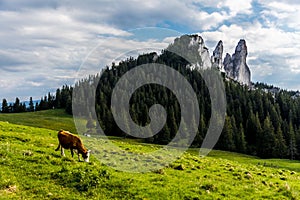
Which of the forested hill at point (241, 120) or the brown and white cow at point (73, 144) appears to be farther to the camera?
the forested hill at point (241, 120)

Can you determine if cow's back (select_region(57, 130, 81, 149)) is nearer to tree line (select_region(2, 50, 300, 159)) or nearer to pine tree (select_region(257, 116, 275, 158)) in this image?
tree line (select_region(2, 50, 300, 159))

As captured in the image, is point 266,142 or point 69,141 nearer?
point 69,141

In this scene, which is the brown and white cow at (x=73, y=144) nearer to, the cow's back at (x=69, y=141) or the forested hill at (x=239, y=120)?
the cow's back at (x=69, y=141)

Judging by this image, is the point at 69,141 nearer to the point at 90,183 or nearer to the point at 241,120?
the point at 90,183

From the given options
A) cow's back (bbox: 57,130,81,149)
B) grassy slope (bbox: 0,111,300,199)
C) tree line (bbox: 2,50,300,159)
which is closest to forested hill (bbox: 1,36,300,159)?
tree line (bbox: 2,50,300,159)

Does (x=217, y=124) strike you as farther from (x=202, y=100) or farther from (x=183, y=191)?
(x=183, y=191)

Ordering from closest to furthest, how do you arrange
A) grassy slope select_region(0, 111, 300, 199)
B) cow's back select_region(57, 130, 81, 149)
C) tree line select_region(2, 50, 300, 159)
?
grassy slope select_region(0, 111, 300, 199), cow's back select_region(57, 130, 81, 149), tree line select_region(2, 50, 300, 159)

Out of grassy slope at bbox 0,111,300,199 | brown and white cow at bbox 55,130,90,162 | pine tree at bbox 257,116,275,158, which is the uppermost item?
brown and white cow at bbox 55,130,90,162

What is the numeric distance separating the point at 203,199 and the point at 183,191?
124cm

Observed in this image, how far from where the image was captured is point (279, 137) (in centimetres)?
11681

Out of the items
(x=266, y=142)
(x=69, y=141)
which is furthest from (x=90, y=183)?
(x=266, y=142)

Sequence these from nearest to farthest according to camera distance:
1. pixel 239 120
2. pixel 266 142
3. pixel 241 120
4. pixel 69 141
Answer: pixel 69 141 < pixel 266 142 < pixel 241 120 < pixel 239 120

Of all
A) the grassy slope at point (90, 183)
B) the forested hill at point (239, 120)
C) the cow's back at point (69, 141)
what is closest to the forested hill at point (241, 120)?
the forested hill at point (239, 120)

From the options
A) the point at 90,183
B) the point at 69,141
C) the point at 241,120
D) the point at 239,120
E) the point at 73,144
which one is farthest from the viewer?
the point at 239,120
